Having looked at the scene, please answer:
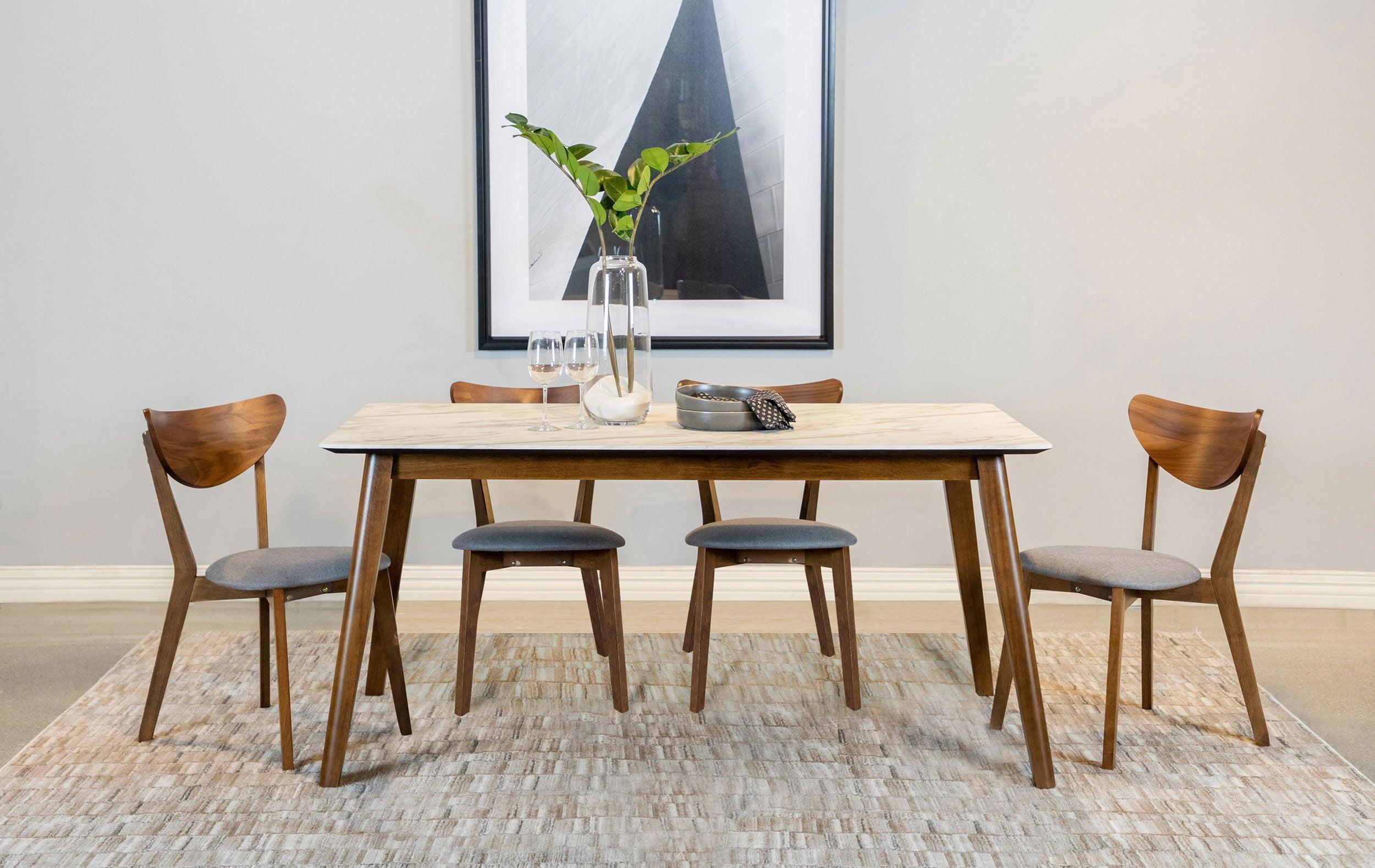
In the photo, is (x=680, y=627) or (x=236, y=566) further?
(x=680, y=627)

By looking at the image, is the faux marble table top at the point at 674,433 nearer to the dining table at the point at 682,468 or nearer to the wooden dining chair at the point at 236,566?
the dining table at the point at 682,468

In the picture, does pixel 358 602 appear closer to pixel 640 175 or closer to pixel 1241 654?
pixel 640 175

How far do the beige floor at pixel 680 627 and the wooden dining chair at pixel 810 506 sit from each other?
0.32m

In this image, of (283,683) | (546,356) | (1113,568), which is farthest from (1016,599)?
(283,683)

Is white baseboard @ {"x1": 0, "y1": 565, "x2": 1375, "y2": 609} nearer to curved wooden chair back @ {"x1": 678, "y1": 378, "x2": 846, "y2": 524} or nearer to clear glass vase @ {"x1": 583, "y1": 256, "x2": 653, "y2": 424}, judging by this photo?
curved wooden chair back @ {"x1": 678, "y1": 378, "x2": 846, "y2": 524}

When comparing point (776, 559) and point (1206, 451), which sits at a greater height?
point (1206, 451)

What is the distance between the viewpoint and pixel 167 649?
90.0 inches

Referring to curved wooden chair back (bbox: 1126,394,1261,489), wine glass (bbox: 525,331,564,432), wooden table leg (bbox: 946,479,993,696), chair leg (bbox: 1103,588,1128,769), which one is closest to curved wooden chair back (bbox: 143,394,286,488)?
wine glass (bbox: 525,331,564,432)

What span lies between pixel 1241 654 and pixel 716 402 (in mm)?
1294

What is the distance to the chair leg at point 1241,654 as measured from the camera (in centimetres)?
227

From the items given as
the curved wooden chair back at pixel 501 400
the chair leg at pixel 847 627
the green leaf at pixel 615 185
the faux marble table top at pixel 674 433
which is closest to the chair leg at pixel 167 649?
the faux marble table top at pixel 674 433

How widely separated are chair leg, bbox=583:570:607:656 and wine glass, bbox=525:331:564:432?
601 millimetres

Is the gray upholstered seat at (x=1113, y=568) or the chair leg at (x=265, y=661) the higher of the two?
the gray upholstered seat at (x=1113, y=568)

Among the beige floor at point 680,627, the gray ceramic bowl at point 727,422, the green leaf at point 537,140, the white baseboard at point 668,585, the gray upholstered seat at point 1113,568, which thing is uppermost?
the green leaf at point 537,140
